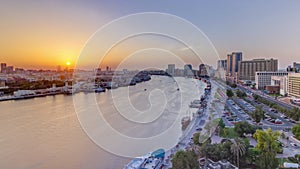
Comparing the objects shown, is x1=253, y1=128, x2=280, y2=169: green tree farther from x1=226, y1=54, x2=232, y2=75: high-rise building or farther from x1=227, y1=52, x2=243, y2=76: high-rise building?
x1=226, y1=54, x2=232, y2=75: high-rise building

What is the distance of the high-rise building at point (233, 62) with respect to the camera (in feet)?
49.5

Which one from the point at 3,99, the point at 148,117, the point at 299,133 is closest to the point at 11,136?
the point at 148,117

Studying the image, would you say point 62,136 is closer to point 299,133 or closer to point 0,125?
point 0,125

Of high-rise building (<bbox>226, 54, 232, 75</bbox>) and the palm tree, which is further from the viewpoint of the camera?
high-rise building (<bbox>226, 54, 232, 75</bbox>)

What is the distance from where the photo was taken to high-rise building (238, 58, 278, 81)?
1199 cm

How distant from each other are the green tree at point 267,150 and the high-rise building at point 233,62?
13240 millimetres


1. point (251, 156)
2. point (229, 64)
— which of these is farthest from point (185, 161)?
point (229, 64)

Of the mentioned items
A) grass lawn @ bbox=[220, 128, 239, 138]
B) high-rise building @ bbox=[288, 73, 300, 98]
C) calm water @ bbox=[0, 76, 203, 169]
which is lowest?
calm water @ bbox=[0, 76, 203, 169]

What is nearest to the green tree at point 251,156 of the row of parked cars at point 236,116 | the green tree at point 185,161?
the green tree at point 185,161

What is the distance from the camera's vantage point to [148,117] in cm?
454

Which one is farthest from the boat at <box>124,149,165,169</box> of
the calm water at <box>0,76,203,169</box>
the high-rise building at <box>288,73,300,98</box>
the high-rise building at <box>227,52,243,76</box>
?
the high-rise building at <box>227,52,243,76</box>

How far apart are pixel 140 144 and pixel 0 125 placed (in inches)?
104

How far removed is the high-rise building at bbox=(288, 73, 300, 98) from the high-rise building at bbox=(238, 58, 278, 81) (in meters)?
5.45

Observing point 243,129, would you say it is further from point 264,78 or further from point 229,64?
point 229,64
